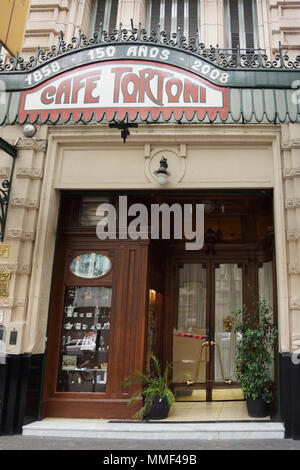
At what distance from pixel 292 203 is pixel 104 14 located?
6666 millimetres

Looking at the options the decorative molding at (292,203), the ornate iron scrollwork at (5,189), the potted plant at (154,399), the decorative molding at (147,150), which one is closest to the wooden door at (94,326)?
the potted plant at (154,399)

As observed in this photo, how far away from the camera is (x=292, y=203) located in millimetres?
6582

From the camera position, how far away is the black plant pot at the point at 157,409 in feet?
21.9

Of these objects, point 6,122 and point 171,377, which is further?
point 171,377

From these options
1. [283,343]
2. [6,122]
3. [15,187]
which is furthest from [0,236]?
[283,343]

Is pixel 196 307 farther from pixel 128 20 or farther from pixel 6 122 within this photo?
pixel 128 20

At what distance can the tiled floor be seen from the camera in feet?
22.4

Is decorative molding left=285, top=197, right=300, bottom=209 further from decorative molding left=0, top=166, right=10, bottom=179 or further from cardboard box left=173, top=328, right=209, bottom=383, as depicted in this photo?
decorative molding left=0, top=166, right=10, bottom=179

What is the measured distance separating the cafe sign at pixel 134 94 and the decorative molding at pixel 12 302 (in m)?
3.16

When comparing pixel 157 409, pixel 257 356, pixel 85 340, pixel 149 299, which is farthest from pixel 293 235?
pixel 85 340

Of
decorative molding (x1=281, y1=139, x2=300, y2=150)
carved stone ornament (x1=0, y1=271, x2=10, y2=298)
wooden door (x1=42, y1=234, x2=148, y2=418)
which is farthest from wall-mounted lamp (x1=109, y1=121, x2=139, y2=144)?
carved stone ornament (x1=0, y1=271, x2=10, y2=298)

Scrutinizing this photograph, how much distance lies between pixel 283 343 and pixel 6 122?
581 cm

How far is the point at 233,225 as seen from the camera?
9.11m

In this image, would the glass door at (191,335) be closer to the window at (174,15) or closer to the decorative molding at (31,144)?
the decorative molding at (31,144)
